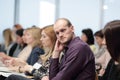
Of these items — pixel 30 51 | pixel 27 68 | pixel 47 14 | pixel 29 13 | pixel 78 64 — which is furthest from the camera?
pixel 29 13

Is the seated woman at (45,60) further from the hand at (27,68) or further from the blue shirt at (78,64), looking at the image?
the blue shirt at (78,64)

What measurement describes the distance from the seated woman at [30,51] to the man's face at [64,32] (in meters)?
1.26

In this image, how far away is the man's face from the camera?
2.64m

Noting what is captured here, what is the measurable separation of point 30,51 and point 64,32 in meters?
1.66

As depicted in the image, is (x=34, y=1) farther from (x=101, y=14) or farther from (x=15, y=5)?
(x=101, y=14)

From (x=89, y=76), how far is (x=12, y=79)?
106cm

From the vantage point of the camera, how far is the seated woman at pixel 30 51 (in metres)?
3.88

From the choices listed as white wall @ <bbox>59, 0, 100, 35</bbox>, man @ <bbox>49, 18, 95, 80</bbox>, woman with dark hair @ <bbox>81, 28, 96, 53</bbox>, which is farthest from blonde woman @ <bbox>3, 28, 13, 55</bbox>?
man @ <bbox>49, 18, 95, 80</bbox>

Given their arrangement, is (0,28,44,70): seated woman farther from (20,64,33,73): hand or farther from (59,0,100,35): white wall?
(59,0,100,35): white wall

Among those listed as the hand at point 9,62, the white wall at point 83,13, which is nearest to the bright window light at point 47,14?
the white wall at point 83,13

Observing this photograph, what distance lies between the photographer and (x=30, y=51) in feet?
13.8

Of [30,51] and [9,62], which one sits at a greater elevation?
[30,51]

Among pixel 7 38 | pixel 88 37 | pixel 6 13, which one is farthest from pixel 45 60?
pixel 6 13

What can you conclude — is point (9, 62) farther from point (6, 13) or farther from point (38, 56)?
point (6, 13)
